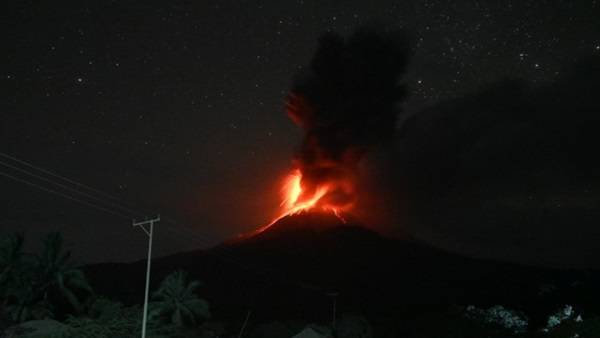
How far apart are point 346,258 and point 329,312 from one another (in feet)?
162

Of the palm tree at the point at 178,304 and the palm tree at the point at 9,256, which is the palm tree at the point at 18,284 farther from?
the palm tree at the point at 178,304

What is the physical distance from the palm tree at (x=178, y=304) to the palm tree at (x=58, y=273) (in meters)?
6.84

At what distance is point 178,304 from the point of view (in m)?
62.1

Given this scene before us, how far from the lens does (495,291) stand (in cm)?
13525

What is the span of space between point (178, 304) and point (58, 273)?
11253 millimetres

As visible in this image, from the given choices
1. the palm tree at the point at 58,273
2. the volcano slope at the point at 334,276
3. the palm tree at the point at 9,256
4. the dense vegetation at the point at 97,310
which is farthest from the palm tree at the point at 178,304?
the volcano slope at the point at 334,276

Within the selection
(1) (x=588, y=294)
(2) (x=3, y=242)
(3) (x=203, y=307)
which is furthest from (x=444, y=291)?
(2) (x=3, y=242)

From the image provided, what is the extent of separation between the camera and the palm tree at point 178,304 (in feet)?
202

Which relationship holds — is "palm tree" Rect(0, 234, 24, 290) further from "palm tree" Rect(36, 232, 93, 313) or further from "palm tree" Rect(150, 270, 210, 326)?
"palm tree" Rect(150, 270, 210, 326)

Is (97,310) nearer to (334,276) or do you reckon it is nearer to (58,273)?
(58,273)

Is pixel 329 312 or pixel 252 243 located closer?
pixel 329 312

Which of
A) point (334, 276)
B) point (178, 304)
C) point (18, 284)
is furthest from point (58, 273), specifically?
point (334, 276)

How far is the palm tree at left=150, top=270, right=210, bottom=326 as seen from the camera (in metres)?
61.4

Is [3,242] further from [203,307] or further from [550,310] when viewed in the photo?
[550,310]
